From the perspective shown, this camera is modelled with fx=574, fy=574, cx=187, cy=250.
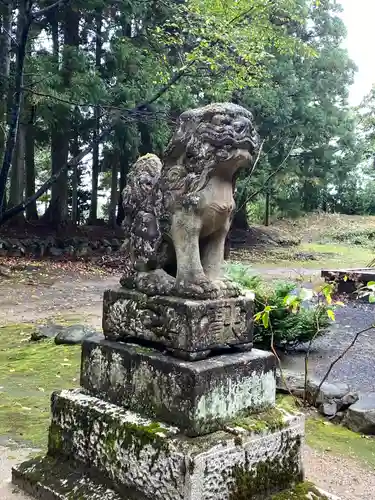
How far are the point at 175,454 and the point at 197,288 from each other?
0.79 meters

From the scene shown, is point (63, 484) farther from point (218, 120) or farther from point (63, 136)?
point (63, 136)

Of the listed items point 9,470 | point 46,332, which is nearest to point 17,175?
point 46,332

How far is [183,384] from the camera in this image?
270 cm

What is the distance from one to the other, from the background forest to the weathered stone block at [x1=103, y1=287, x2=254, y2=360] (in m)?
6.46

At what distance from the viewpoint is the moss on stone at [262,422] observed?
9.19 ft

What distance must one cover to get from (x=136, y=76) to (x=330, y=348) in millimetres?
→ 9112

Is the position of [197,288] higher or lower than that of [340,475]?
higher

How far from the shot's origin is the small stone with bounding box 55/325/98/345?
682 cm

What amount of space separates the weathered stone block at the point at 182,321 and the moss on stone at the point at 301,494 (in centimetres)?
75

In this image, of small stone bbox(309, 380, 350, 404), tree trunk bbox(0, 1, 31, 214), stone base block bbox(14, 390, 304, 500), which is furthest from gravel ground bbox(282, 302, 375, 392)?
tree trunk bbox(0, 1, 31, 214)

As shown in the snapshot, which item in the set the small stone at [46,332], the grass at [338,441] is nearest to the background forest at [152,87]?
the small stone at [46,332]

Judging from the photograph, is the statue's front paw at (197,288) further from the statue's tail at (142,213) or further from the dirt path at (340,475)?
the dirt path at (340,475)

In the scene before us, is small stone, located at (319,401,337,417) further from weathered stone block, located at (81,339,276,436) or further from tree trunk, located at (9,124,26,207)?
tree trunk, located at (9,124,26,207)

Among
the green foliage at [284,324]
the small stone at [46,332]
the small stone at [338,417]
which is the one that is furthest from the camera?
the small stone at [46,332]
